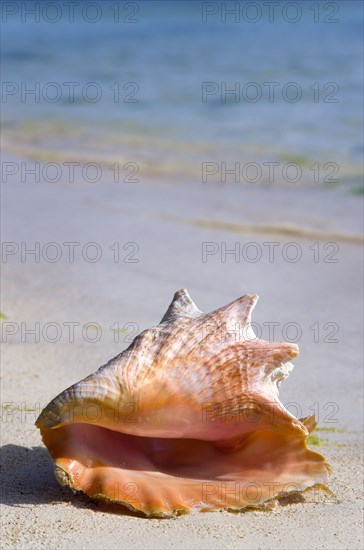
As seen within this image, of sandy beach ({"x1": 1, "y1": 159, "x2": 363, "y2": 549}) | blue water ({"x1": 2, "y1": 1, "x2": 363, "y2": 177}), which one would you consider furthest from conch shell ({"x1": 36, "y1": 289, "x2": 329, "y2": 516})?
blue water ({"x1": 2, "y1": 1, "x2": 363, "y2": 177})

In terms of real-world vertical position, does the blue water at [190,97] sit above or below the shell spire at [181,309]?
above

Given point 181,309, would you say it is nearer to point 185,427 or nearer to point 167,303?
point 185,427

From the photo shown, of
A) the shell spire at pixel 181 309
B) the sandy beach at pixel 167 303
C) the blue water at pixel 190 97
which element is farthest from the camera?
the blue water at pixel 190 97

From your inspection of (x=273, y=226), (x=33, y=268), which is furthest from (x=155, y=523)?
(x=273, y=226)

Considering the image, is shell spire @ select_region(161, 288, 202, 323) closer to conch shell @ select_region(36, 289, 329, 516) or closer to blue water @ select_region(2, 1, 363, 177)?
conch shell @ select_region(36, 289, 329, 516)

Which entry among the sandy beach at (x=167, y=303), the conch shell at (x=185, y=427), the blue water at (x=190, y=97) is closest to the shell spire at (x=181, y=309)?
the conch shell at (x=185, y=427)

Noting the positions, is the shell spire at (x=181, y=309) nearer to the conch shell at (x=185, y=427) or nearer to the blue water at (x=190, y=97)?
the conch shell at (x=185, y=427)
